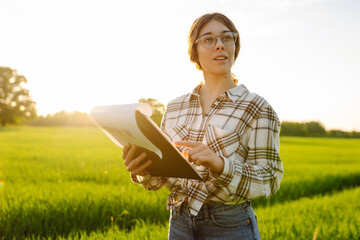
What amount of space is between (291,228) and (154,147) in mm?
3096

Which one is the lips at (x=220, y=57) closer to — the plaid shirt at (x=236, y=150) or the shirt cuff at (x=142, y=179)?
the plaid shirt at (x=236, y=150)

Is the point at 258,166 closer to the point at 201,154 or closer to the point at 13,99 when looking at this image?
the point at 201,154

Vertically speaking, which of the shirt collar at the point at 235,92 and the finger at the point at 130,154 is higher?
the shirt collar at the point at 235,92

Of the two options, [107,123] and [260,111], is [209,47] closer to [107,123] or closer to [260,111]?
[260,111]

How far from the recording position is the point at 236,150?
63.6 inches

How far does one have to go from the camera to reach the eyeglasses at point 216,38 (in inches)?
69.6

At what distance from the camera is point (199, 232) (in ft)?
5.36

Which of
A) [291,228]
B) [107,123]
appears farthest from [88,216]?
[107,123]

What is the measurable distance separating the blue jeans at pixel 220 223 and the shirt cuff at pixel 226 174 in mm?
238

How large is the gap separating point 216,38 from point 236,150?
67cm

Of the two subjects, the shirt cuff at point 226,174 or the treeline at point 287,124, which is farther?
the treeline at point 287,124

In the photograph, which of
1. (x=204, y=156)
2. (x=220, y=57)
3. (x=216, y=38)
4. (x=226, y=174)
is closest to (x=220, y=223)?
(x=226, y=174)

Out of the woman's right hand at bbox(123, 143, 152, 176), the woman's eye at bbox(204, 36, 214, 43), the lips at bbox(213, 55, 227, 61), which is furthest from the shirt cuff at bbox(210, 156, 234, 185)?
the woman's eye at bbox(204, 36, 214, 43)

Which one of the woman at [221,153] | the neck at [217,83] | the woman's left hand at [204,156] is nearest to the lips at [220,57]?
the woman at [221,153]
